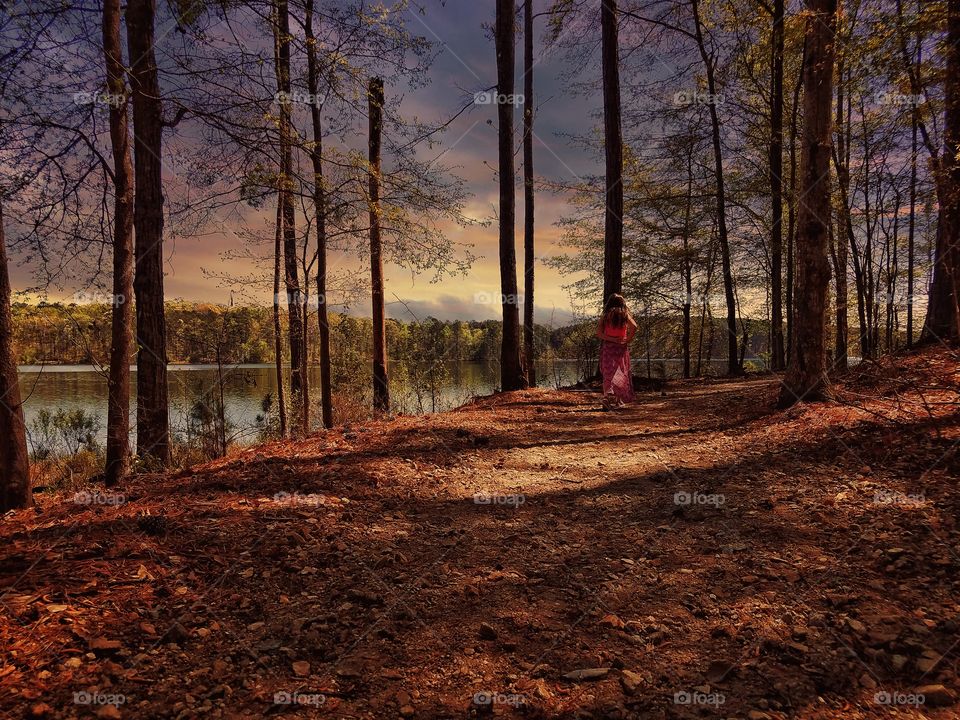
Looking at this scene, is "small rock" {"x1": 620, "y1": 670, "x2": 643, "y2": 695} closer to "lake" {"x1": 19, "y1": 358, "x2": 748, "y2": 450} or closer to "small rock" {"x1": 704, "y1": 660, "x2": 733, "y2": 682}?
"small rock" {"x1": 704, "y1": 660, "x2": 733, "y2": 682}

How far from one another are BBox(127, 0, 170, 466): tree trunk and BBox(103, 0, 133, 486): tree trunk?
26.0 inches

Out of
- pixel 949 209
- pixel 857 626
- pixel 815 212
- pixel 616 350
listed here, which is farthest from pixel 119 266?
pixel 949 209

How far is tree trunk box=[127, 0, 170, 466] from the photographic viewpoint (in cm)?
708

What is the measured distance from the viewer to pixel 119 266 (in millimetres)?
6324

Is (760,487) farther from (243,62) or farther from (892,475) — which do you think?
(243,62)

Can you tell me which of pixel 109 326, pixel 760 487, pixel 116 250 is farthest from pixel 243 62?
pixel 760 487

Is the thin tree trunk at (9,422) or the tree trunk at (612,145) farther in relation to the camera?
the tree trunk at (612,145)

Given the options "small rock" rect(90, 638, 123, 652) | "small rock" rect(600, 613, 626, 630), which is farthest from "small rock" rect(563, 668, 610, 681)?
"small rock" rect(90, 638, 123, 652)

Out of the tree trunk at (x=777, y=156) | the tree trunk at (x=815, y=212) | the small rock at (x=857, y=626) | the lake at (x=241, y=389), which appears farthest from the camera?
the tree trunk at (x=777, y=156)

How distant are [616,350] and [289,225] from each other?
7.75m

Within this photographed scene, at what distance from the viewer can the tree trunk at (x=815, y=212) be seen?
6984 mm

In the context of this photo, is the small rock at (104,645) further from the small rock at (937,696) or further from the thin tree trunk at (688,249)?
the thin tree trunk at (688,249)

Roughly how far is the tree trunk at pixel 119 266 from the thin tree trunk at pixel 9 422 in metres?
1.23

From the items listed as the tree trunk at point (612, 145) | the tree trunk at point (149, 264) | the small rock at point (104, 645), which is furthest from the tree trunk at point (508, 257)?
the small rock at point (104, 645)
